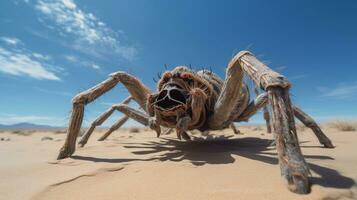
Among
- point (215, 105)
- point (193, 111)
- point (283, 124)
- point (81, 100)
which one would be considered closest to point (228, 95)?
point (215, 105)

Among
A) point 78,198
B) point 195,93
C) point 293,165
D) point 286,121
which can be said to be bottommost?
point 78,198

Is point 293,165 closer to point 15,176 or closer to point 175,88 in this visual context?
point 175,88

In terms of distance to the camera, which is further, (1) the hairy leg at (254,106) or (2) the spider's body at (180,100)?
(1) the hairy leg at (254,106)

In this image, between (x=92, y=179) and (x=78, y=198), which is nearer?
(x=78, y=198)

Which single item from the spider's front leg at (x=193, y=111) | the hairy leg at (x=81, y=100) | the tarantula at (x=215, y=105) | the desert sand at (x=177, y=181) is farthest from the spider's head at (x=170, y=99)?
the hairy leg at (x=81, y=100)

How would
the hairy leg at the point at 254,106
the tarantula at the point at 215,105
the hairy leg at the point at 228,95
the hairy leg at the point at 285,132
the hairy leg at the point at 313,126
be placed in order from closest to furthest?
the hairy leg at the point at 285,132 → the tarantula at the point at 215,105 → the hairy leg at the point at 228,95 → the hairy leg at the point at 313,126 → the hairy leg at the point at 254,106

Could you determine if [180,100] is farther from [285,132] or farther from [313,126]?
[313,126]

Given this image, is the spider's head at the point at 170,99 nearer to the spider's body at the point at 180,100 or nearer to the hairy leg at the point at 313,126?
the spider's body at the point at 180,100

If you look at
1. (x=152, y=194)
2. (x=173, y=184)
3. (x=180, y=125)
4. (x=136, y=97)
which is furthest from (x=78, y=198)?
(x=136, y=97)
